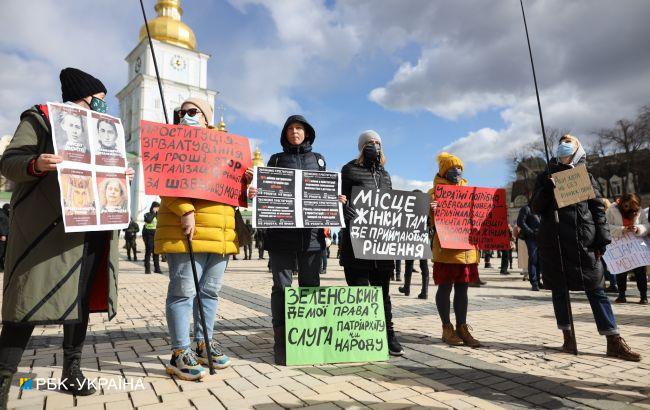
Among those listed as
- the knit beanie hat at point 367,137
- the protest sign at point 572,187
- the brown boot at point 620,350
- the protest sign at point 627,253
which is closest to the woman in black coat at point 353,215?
the knit beanie hat at point 367,137

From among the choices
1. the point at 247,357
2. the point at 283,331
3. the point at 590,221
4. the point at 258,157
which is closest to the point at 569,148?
the point at 590,221

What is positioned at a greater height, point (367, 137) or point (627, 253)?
point (367, 137)

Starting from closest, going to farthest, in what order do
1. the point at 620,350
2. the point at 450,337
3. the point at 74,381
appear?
the point at 74,381, the point at 620,350, the point at 450,337

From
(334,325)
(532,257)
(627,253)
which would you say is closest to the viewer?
(334,325)

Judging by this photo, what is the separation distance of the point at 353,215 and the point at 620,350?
2.69 m

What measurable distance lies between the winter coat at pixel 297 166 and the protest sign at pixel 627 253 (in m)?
5.29

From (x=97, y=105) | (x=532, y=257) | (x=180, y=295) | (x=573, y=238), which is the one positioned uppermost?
(x=97, y=105)

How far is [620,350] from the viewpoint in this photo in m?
3.91

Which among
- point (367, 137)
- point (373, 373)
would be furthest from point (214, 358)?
point (367, 137)

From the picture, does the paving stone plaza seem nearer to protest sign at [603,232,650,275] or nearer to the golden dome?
protest sign at [603,232,650,275]

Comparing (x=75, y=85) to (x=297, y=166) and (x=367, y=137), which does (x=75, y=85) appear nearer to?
(x=297, y=166)

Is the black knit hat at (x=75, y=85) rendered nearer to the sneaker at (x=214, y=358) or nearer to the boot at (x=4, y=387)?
the boot at (x=4, y=387)

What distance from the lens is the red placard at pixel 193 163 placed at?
3279 millimetres

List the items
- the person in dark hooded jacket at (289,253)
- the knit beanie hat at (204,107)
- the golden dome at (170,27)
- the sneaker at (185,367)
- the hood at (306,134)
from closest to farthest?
the sneaker at (185,367) → the knit beanie hat at (204,107) → the person in dark hooded jacket at (289,253) → the hood at (306,134) → the golden dome at (170,27)
